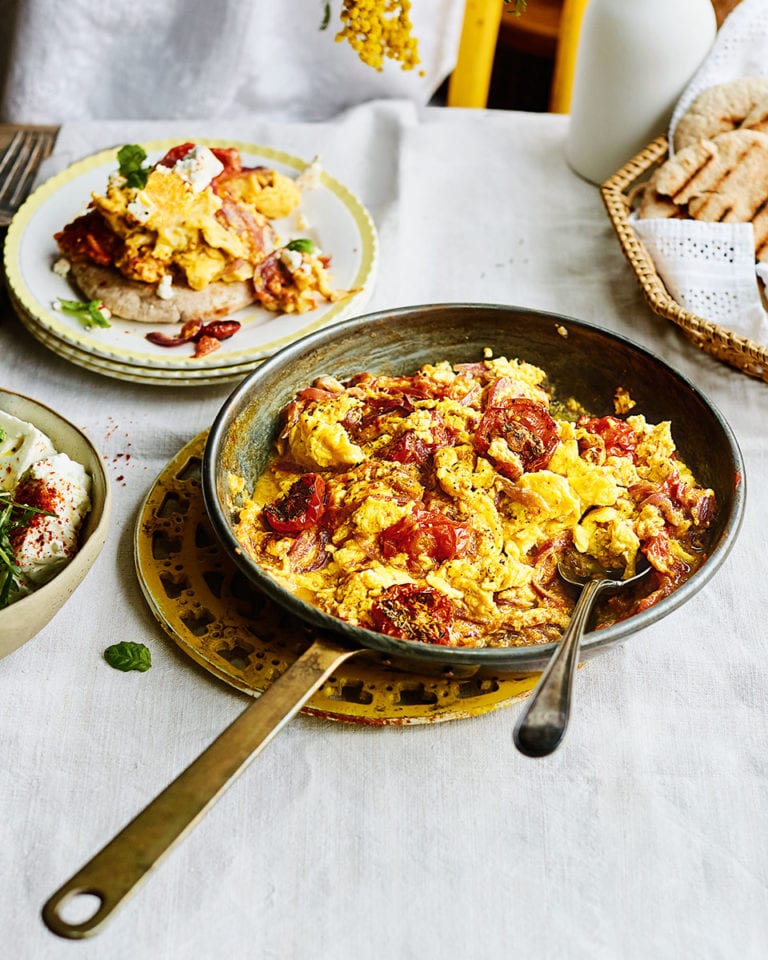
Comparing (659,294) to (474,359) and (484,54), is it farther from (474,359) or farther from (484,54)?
(484,54)

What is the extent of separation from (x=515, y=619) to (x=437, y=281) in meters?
1.27

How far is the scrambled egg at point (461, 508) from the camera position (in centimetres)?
152

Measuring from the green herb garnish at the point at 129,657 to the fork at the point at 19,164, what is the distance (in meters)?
1.37

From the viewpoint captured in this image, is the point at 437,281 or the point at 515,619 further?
the point at 437,281

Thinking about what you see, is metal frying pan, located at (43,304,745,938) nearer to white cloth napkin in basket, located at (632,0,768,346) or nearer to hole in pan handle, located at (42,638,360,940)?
hole in pan handle, located at (42,638,360,940)

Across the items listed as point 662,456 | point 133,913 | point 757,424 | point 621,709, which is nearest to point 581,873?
point 621,709

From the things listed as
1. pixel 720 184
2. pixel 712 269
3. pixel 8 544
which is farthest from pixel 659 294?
pixel 8 544

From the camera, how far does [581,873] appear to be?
4.49 feet

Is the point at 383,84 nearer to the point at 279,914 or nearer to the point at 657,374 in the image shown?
the point at 657,374

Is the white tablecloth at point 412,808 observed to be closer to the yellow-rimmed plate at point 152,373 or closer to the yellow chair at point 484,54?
the yellow-rimmed plate at point 152,373

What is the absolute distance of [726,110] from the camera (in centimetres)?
250

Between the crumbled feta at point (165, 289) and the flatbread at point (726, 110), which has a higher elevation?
the flatbread at point (726, 110)

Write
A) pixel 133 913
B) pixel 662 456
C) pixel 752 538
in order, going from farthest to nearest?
1. pixel 752 538
2. pixel 662 456
3. pixel 133 913

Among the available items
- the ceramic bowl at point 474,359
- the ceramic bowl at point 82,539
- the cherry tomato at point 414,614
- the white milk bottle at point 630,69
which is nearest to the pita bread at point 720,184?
the white milk bottle at point 630,69
